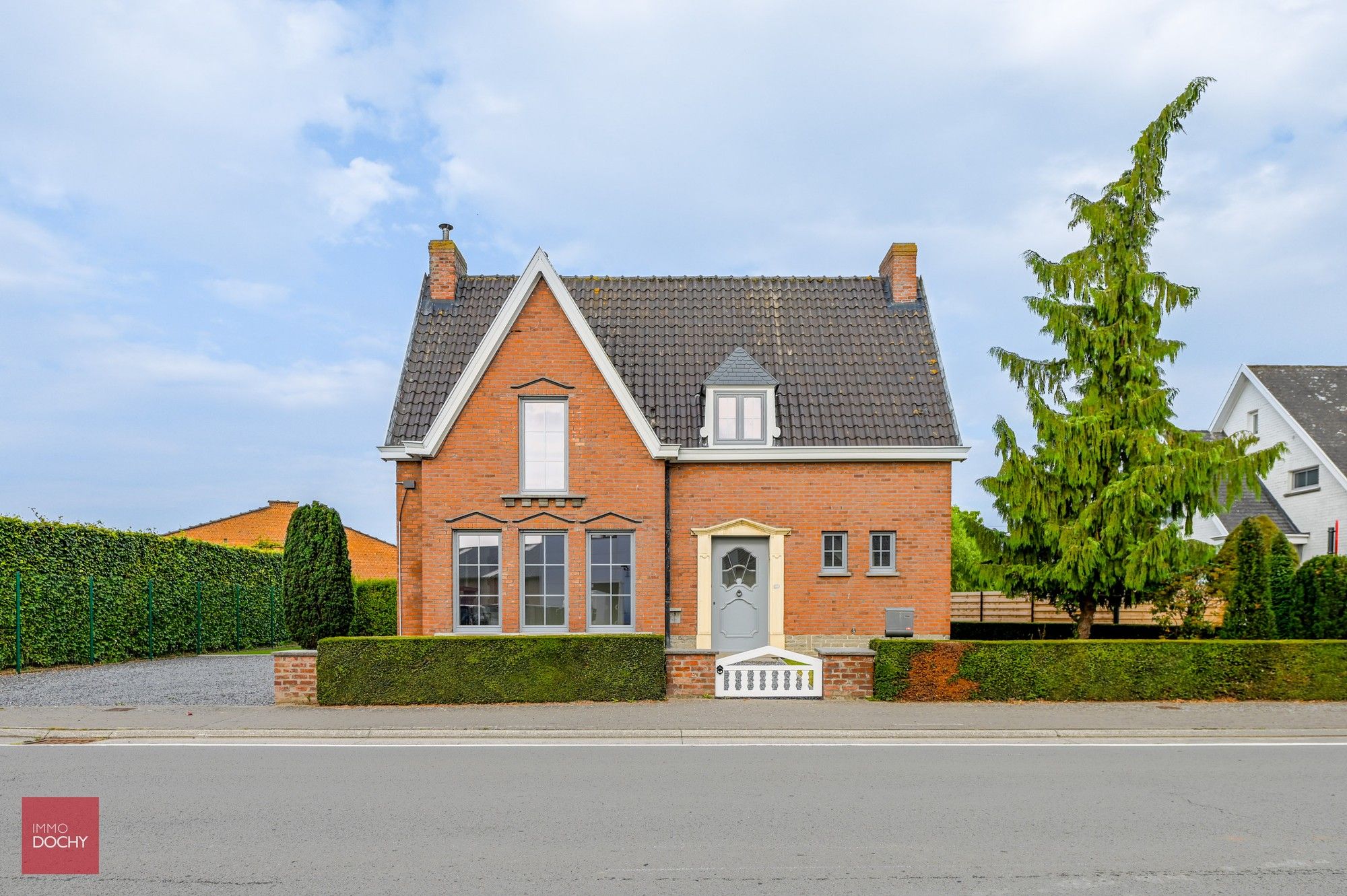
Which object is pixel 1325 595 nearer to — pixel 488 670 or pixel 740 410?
pixel 740 410

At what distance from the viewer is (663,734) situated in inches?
494

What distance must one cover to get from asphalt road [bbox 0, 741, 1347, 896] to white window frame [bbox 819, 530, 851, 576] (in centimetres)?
861

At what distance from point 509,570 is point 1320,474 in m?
28.6

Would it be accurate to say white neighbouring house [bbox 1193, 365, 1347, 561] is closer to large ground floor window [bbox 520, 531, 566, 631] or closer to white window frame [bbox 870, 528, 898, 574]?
white window frame [bbox 870, 528, 898, 574]

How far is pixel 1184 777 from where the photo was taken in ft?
32.6

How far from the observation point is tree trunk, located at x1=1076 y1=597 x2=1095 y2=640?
19.6 m

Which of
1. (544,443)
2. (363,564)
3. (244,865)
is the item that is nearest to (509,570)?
(544,443)

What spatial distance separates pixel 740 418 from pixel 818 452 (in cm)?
181

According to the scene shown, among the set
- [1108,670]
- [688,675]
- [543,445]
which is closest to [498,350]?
[543,445]

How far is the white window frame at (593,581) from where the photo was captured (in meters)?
19.3

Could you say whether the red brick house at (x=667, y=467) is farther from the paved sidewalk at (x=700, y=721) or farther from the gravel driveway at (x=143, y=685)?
the paved sidewalk at (x=700, y=721)

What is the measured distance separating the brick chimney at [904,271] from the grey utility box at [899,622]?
804cm

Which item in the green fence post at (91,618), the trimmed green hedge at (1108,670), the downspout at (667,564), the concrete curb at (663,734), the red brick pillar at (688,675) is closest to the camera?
the concrete curb at (663,734)

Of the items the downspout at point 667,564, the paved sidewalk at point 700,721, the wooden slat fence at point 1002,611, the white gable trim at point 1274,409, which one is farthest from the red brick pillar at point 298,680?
the white gable trim at point 1274,409
